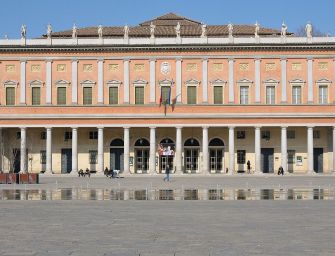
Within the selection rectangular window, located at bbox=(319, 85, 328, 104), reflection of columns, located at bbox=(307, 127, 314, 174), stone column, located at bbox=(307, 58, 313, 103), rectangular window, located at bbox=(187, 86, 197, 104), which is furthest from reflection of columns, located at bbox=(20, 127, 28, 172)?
rectangular window, located at bbox=(319, 85, 328, 104)

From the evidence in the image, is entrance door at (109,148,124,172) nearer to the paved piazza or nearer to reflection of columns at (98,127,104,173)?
reflection of columns at (98,127,104,173)

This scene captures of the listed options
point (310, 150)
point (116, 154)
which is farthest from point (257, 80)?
point (116, 154)

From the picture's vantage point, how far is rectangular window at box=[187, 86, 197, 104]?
210 feet

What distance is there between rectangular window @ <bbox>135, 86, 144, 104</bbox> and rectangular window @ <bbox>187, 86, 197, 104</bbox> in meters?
4.20

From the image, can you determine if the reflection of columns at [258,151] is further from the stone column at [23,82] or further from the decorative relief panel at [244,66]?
the stone column at [23,82]

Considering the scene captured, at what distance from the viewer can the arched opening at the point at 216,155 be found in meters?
65.4

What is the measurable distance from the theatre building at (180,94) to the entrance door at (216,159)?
0.19 meters

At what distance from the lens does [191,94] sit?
64062mm

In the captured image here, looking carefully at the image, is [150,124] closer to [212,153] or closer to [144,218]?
[212,153]

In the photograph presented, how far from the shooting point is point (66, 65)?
64.6 m

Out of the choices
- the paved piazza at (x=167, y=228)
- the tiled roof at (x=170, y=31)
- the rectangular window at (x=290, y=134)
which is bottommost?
the paved piazza at (x=167, y=228)

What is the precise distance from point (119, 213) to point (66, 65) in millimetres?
45110

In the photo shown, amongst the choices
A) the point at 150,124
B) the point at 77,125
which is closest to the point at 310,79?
the point at 150,124

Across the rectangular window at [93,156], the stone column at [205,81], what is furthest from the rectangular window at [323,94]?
the rectangular window at [93,156]
